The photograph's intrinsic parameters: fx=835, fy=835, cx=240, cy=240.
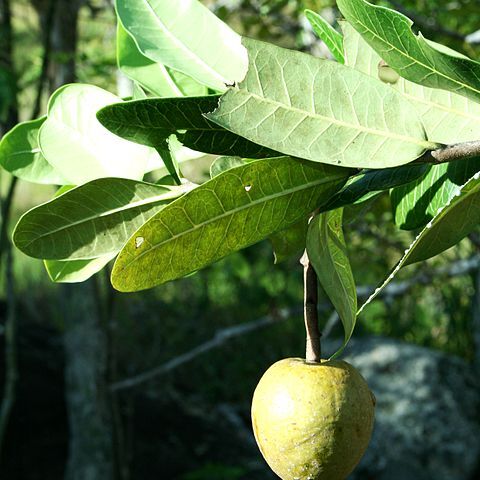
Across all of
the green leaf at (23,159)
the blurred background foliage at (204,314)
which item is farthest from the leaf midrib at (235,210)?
the blurred background foliage at (204,314)

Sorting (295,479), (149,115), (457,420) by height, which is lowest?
(457,420)

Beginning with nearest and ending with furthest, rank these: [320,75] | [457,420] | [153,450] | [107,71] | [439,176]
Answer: [320,75], [439,176], [107,71], [153,450], [457,420]

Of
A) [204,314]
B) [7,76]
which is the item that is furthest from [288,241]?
[204,314]

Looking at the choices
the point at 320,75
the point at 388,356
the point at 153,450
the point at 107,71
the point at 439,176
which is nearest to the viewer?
the point at 320,75

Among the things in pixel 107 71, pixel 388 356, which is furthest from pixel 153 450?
pixel 107 71

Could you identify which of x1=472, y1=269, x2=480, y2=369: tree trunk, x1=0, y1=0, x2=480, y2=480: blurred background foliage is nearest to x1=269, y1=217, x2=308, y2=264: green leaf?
x1=0, y1=0, x2=480, y2=480: blurred background foliage

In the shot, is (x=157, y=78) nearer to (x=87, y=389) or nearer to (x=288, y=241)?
(x=288, y=241)

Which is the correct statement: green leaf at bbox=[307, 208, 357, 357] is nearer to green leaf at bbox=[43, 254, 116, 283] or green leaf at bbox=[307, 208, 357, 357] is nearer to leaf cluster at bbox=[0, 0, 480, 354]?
leaf cluster at bbox=[0, 0, 480, 354]

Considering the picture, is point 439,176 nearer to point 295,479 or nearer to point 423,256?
point 423,256
